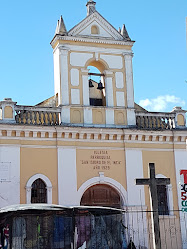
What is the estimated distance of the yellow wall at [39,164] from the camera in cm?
2125

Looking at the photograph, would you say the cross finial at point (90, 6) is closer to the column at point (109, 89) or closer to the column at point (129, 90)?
the column at point (129, 90)

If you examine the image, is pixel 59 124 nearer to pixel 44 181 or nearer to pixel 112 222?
pixel 44 181

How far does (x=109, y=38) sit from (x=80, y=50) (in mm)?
1593

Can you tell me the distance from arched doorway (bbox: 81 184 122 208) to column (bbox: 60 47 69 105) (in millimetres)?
4137

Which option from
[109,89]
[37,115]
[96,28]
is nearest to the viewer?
[37,115]

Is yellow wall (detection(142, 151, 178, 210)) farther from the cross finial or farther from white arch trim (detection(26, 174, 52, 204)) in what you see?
the cross finial

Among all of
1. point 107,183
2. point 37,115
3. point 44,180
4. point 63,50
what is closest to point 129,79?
point 63,50

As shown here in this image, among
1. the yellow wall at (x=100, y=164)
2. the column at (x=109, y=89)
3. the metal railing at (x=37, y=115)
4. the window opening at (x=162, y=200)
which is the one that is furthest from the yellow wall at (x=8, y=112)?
the window opening at (x=162, y=200)

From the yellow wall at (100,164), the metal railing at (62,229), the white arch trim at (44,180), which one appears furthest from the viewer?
the yellow wall at (100,164)

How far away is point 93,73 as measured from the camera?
943 inches

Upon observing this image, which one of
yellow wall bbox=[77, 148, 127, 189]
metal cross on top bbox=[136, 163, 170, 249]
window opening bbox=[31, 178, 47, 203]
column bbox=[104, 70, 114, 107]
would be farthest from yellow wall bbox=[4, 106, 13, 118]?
metal cross on top bbox=[136, 163, 170, 249]

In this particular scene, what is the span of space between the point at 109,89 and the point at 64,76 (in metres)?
2.26

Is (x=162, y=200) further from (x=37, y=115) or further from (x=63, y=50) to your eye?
(x=63, y=50)

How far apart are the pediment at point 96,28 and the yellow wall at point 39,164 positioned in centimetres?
601
